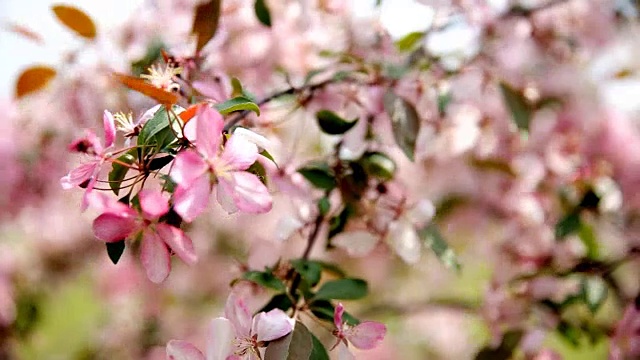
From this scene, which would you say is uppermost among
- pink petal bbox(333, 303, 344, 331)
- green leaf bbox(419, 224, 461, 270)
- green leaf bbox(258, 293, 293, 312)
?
→ pink petal bbox(333, 303, 344, 331)

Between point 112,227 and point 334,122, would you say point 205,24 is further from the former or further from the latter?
point 112,227

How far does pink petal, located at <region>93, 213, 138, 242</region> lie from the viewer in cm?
35

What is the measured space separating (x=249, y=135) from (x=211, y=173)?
4 cm

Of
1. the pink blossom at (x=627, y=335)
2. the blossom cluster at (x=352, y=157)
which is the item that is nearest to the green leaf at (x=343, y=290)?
the blossom cluster at (x=352, y=157)

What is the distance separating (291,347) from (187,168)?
124 mm

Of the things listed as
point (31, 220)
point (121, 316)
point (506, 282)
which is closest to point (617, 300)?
point (506, 282)

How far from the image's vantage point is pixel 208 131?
346 millimetres

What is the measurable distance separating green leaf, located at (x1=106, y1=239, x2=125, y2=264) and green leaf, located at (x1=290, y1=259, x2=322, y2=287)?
15cm

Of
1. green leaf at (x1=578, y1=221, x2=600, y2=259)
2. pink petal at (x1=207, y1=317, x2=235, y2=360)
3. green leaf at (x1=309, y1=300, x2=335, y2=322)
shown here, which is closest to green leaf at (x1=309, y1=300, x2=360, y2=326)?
green leaf at (x1=309, y1=300, x2=335, y2=322)

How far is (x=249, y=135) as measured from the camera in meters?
0.39

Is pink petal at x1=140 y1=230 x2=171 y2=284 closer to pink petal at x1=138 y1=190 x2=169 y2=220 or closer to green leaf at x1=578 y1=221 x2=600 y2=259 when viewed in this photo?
pink petal at x1=138 y1=190 x2=169 y2=220

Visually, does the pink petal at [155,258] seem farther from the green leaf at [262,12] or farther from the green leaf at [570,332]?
the green leaf at [570,332]

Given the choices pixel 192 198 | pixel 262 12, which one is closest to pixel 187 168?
pixel 192 198

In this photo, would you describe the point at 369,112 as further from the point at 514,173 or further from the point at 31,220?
the point at 31,220
